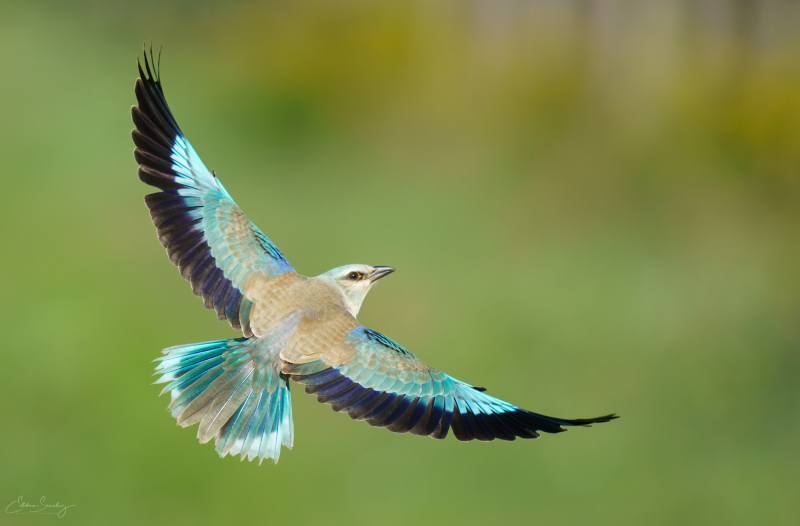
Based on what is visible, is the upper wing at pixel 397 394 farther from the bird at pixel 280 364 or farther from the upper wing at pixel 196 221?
the upper wing at pixel 196 221

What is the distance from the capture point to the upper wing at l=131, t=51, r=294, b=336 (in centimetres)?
91

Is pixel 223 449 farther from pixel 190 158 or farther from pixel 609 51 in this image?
pixel 609 51

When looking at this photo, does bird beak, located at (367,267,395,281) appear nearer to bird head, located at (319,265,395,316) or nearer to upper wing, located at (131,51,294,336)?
bird head, located at (319,265,395,316)

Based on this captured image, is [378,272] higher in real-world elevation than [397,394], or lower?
higher

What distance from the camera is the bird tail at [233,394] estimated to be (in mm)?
860

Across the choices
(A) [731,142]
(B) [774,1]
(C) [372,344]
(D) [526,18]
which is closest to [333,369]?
(C) [372,344]

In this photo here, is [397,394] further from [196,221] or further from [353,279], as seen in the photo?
[196,221]

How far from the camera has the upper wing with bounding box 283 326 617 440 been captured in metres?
0.85

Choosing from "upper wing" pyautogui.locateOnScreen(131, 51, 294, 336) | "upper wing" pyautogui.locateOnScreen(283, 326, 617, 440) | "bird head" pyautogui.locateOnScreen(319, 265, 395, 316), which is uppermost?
"upper wing" pyautogui.locateOnScreen(131, 51, 294, 336)

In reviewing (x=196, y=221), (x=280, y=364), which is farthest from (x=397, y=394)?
(x=196, y=221)

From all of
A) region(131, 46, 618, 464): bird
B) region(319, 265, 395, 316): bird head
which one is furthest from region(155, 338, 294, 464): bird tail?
region(319, 265, 395, 316): bird head

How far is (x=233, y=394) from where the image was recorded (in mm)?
888

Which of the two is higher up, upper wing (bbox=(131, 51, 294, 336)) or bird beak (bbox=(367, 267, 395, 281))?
upper wing (bbox=(131, 51, 294, 336))

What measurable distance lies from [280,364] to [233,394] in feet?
0.24
